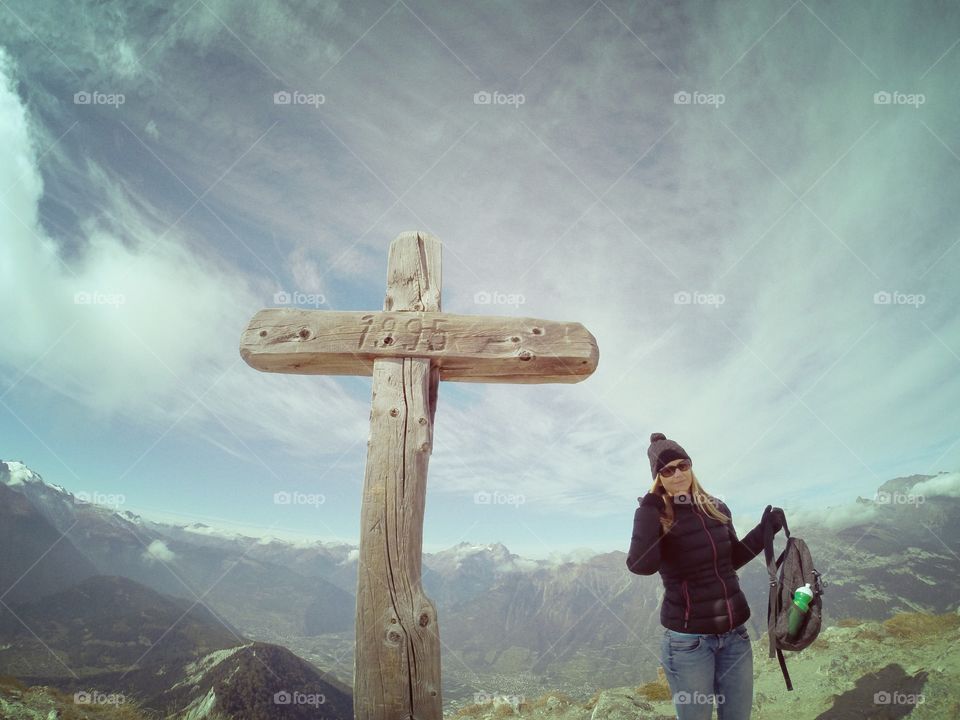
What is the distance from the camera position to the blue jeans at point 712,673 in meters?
3.14

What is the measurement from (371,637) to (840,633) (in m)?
13.7

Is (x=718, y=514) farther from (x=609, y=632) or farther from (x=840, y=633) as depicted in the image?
(x=609, y=632)

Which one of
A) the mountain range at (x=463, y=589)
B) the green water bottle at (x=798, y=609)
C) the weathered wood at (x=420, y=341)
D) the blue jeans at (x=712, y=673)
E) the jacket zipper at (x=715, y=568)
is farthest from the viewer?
the mountain range at (x=463, y=589)

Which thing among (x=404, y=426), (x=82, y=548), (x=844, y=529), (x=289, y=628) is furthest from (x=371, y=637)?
(x=82, y=548)

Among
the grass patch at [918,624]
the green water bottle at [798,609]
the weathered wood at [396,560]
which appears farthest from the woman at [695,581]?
the grass patch at [918,624]

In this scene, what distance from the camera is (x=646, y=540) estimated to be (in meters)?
3.56

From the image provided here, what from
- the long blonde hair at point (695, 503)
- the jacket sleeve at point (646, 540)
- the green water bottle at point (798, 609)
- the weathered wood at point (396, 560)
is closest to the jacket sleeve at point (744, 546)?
the long blonde hair at point (695, 503)

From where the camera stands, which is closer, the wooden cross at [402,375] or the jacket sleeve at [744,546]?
the wooden cross at [402,375]

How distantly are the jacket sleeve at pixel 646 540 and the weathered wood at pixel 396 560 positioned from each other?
167 cm

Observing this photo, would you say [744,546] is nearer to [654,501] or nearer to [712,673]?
[654,501]

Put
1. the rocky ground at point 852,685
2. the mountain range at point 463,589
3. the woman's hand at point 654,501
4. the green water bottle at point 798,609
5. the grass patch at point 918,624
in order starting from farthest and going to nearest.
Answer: the mountain range at point 463,589 < the grass patch at point 918,624 < the rocky ground at point 852,685 < the woman's hand at point 654,501 < the green water bottle at point 798,609

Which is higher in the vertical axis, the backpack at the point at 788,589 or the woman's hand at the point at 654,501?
the woman's hand at the point at 654,501

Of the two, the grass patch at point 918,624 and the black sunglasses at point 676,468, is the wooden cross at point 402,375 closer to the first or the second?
the black sunglasses at point 676,468

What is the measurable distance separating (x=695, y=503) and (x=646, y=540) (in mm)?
619
